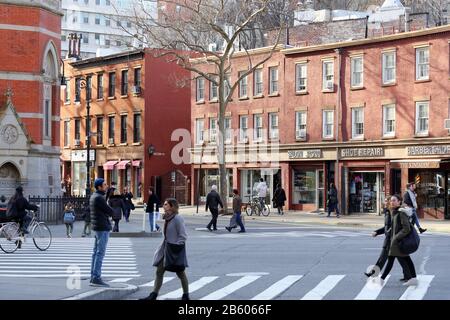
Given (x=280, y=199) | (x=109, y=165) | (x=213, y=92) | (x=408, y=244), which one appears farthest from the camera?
(x=109, y=165)

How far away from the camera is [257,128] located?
59.2 meters

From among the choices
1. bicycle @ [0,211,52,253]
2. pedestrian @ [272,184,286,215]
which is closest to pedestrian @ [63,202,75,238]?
bicycle @ [0,211,52,253]

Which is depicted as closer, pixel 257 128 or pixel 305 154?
pixel 305 154

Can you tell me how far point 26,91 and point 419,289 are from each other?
Result: 2689cm

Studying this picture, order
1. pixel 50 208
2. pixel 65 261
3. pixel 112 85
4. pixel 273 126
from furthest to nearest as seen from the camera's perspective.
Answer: pixel 112 85 → pixel 273 126 → pixel 50 208 → pixel 65 261

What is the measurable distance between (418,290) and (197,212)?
39.0 m

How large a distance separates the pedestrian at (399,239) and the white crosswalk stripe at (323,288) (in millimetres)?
1007

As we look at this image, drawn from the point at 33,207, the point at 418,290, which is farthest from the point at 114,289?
the point at 33,207

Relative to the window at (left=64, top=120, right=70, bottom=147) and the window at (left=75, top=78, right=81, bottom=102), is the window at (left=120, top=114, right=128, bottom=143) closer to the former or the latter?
the window at (left=75, top=78, right=81, bottom=102)

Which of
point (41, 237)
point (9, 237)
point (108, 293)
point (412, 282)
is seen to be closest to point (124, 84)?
point (41, 237)

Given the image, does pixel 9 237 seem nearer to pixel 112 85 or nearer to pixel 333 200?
pixel 333 200

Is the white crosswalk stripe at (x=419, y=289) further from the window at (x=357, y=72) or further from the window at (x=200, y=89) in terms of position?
the window at (x=200, y=89)
